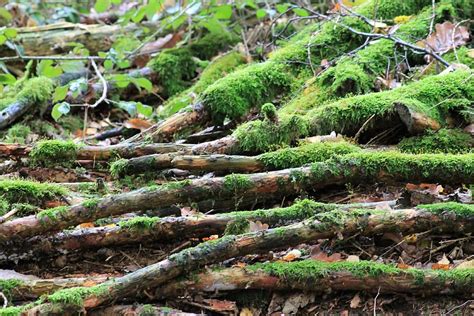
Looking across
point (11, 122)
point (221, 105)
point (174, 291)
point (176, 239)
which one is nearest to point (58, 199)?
point (176, 239)

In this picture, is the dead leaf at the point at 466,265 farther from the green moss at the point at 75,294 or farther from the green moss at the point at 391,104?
the green moss at the point at 75,294

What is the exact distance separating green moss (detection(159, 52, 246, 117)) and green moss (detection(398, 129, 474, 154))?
238 centimetres

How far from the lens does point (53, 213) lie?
11.6 feet

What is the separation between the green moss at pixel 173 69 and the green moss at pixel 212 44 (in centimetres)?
23

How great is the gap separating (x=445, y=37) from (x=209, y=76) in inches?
97.0

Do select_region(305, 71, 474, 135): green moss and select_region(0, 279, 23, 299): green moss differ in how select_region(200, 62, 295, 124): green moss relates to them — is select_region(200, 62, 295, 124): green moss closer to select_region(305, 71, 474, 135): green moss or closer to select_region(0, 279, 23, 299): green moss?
select_region(305, 71, 474, 135): green moss

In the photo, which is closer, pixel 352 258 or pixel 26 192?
pixel 352 258

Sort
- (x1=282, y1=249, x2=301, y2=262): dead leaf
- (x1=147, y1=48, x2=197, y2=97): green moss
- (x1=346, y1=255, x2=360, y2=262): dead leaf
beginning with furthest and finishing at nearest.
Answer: (x1=147, y1=48, x2=197, y2=97): green moss < (x1=282, y1=249, x2=301, y2=262): dead leaf < (x1=346, y1=255, x2=360, y2=262): dead leaf

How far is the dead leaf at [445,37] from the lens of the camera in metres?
5.43

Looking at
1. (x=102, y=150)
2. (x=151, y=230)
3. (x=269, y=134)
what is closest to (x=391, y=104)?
(x=269, y=134)

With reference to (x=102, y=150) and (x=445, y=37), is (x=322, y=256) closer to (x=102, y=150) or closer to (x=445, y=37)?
(x=102, y=150)

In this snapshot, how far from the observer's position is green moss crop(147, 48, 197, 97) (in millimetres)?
7012

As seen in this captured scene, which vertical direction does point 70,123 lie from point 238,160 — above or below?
below

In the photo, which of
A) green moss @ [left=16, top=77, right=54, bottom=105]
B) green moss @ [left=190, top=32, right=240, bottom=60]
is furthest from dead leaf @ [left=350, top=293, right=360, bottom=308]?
green moss @ [left=190, top=32, right=240, bottom=60]
